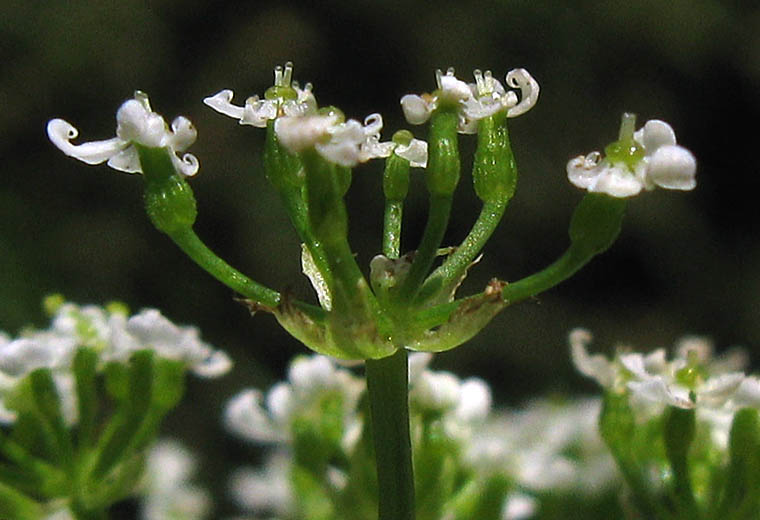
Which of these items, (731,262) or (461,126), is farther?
(731,262)

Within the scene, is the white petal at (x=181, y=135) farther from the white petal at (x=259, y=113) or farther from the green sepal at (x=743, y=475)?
the green sepal at (x=743, y=475)

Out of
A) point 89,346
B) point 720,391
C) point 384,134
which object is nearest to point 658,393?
point 720,391

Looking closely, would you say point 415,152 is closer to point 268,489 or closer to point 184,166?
point 184,166

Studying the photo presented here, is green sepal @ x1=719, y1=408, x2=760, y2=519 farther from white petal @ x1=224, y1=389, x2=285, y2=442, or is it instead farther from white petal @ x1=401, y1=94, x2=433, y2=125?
white petal @ x1=224, y1=389, x2=285, y2=442

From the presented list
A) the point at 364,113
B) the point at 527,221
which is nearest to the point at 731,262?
the point at 527,221

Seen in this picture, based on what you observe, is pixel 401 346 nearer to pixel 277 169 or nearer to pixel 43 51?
pixel 277 169

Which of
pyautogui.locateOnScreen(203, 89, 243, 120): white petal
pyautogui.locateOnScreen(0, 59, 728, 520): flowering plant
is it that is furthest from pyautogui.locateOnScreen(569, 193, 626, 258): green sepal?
pyautogui.locateOnScreen(203, 89, 243, 120): white petal
